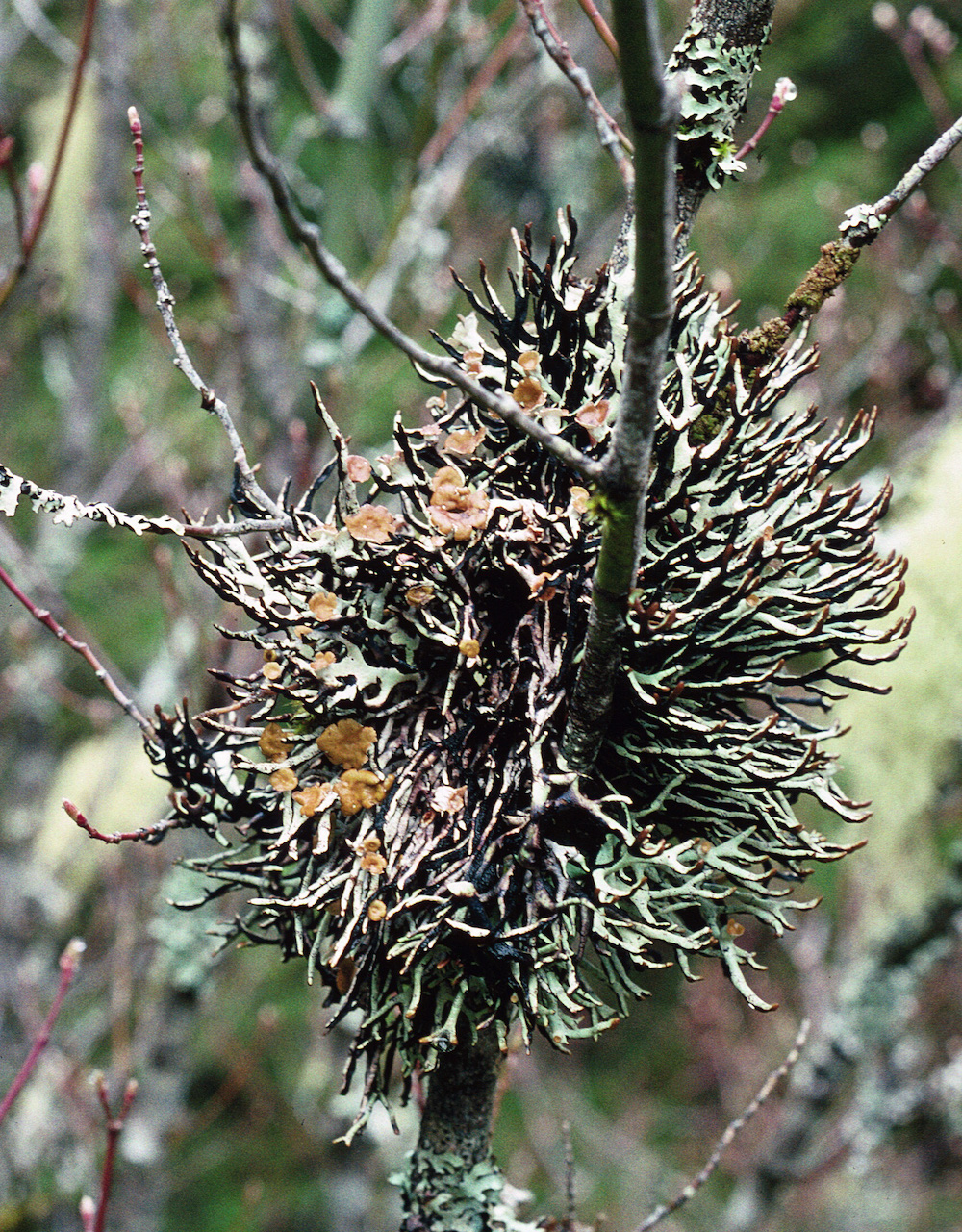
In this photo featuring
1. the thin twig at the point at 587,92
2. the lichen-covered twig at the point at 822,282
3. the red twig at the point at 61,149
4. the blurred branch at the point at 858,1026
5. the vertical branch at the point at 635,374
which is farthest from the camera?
the blurred branch at the point at 858,1026

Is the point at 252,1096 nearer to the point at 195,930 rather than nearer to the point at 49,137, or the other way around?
the point at 195,930

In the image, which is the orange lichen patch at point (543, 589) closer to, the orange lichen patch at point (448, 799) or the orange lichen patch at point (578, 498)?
the orange lichen patch at point (578, 498)

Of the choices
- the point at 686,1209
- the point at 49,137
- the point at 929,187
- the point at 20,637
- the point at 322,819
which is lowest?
the point at 686,1209

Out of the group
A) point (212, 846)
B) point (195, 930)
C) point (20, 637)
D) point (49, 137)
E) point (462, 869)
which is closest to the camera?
point (462, 869)

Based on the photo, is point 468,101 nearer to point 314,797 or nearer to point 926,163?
point 926,163

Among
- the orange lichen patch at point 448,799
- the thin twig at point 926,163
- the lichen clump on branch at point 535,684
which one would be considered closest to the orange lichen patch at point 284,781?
the lichen clump on branch at point 535,684

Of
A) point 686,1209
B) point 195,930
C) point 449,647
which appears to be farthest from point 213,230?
point 686,1209
